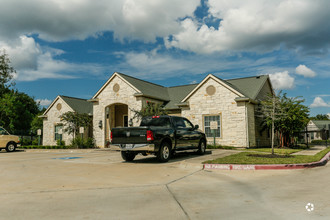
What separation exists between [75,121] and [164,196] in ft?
74.3

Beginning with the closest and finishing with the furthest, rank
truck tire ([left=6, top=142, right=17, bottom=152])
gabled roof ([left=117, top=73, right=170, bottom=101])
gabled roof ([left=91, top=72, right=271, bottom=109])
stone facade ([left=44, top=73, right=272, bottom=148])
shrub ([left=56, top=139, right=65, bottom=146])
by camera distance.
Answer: stone facade ([left=44, top=73, right=272, bottom=148]) → truck tire ([left=6, top=142, right=17, bottom=152]) → gabled roof ([left=91, top=72, right=271, bottom=109]) → gabled roof ([left=117, top=73, right=170, bottom=101]) → shrub ([left=56, top=139, right=65, bottom=146])

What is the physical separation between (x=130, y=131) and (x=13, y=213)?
6644 mm

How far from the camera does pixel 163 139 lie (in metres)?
11.1

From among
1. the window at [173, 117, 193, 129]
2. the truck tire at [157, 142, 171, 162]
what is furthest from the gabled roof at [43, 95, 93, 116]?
the truck tire at [157, 142, 171, 162]

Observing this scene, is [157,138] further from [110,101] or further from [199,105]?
[110,101]

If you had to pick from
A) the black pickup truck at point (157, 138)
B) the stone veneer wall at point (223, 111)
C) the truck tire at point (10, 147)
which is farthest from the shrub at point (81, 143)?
the black pickup truck at point (157, 138)

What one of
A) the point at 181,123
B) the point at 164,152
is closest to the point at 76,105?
the point at 181,123

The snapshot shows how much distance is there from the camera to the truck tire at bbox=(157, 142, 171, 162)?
1090 centimetres

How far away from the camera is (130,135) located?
1077 centimetres

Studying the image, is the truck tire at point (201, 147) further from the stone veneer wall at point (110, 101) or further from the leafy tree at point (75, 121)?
the leafy tree at point (75, 121)

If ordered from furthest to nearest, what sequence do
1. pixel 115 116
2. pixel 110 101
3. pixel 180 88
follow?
pixel 180 88 → pixel 115 116 → pixel 110 101

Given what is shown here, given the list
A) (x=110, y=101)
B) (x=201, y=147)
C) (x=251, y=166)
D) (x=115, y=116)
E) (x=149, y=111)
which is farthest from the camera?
(x=115, y=116)

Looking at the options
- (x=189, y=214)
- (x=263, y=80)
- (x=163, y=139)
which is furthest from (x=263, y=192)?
(x=263, y=80)

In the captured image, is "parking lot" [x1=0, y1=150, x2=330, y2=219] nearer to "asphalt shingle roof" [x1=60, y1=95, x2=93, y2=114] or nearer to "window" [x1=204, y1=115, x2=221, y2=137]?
"window" [x1=204, y1=115, x2=221, y2=137]
